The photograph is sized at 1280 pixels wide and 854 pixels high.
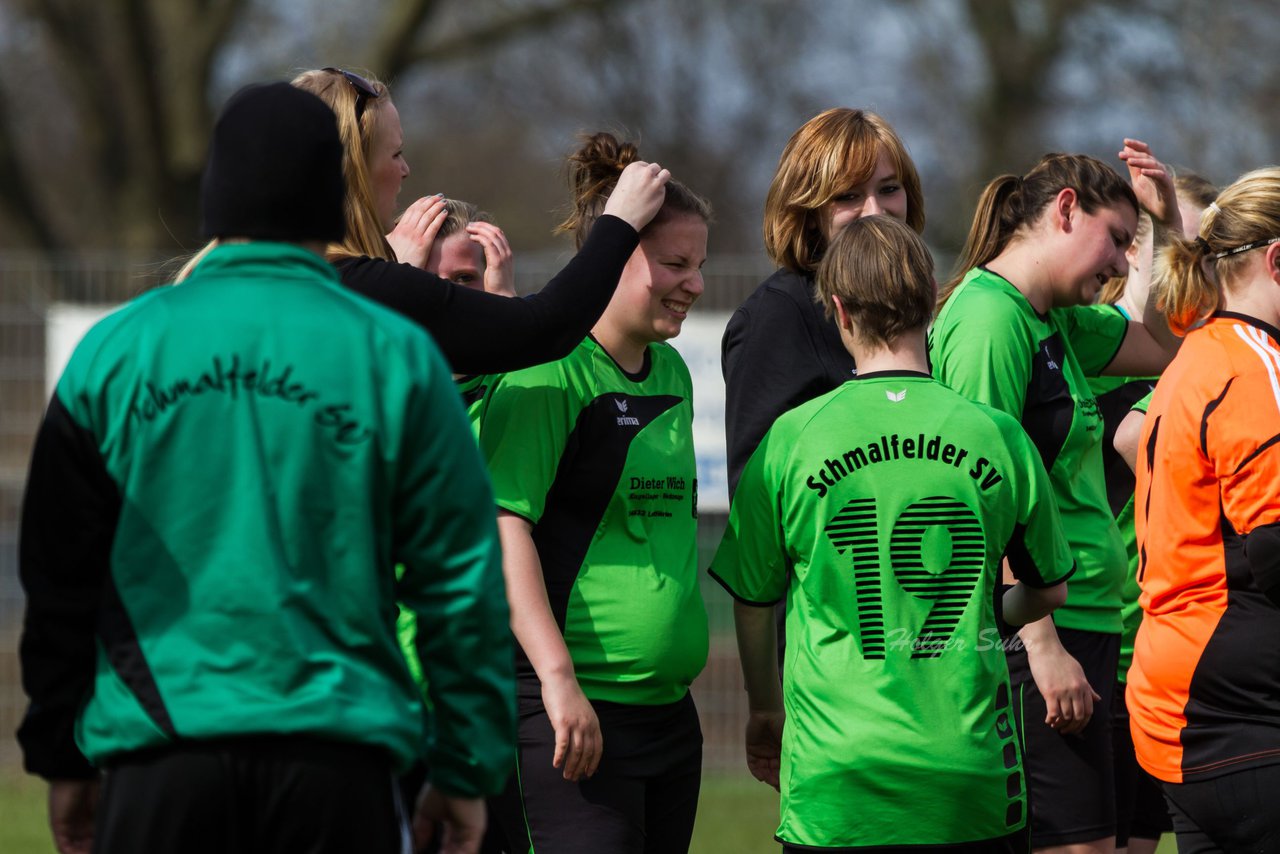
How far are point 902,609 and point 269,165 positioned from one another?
1470 millimetres

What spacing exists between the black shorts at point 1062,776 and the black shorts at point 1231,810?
35 centimetres

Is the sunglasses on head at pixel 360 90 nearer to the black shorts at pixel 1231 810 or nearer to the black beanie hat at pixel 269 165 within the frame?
the black beanie hat at pixel 269 165

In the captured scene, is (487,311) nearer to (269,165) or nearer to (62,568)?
(269,165)

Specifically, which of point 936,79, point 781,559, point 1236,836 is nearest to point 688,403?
point 781,559

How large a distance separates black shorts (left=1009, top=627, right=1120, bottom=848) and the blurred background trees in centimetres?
1089

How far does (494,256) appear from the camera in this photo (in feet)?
12.4

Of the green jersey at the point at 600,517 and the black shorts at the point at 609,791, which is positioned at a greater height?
the green jersey at the point at 600,517

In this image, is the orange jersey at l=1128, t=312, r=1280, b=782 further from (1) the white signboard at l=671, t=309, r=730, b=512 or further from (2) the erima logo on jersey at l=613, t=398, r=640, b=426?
(1) the white signboard at l=671, t=309, r=730, b=512

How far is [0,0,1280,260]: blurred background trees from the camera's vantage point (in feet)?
57.8

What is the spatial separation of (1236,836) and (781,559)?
3.66 ft

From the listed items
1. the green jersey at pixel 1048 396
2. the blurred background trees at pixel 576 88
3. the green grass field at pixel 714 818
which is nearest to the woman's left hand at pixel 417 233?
the green jersey at pixel 1048 396

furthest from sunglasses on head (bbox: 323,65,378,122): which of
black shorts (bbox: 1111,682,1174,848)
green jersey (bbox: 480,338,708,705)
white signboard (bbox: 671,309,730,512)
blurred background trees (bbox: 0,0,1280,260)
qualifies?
blurred background trees (bbox: 0,0,1280,260)

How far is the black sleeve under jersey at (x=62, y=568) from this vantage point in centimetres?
230


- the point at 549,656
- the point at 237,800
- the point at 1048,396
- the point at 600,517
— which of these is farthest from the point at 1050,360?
the point at 237,800
